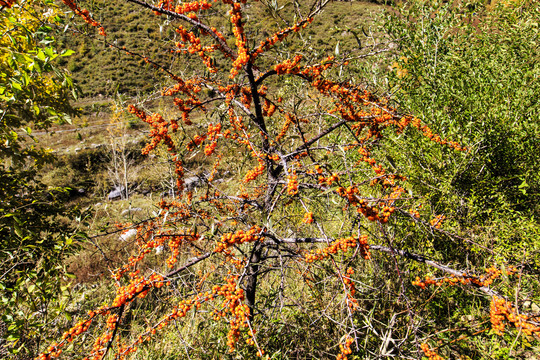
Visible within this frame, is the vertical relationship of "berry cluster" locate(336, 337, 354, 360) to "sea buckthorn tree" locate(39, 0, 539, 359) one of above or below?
below

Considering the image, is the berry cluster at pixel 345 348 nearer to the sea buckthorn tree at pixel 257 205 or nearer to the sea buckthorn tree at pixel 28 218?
the sea buckthorn tree at pixel 257 205

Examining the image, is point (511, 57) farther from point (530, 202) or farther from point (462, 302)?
point (462, 302)

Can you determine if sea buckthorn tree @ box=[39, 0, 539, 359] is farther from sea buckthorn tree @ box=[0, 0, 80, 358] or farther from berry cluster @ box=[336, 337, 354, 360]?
sea buckthorn tree @ box=[0, 0, 80, 358]

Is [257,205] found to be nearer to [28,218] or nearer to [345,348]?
[345,348]

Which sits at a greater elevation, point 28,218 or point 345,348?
point 28,218

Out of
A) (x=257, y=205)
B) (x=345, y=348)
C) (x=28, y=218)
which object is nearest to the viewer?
(x=345, y=348)

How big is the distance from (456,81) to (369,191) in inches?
84.6

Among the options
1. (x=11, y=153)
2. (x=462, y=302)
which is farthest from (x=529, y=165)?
(x=11, y=153)

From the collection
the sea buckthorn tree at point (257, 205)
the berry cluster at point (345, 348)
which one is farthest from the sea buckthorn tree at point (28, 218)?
the berry cluster at point (345, 348)

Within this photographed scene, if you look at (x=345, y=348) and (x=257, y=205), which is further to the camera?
(x=257, y=205)

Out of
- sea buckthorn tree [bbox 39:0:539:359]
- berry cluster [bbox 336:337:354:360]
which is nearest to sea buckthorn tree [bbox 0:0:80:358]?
sea buckthorn tree [bbox 39:0:539:359]

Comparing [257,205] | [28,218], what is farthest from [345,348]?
[28,218]

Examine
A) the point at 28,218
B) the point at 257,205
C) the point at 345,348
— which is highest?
the point at 257,205

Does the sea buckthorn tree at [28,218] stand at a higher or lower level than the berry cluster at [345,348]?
higher
